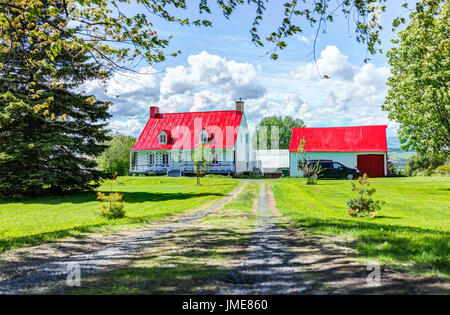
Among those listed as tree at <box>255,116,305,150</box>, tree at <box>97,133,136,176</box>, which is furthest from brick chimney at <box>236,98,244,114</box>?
tree at <box>255,116,305,150</box>

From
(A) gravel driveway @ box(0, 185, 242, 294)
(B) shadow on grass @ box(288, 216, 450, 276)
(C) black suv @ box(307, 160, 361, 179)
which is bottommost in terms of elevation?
(A) gravel driveway @ box(0, 185, 242, 294)

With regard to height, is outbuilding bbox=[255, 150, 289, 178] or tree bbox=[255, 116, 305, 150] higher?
tree bbox=[255, 116, 305, 150]

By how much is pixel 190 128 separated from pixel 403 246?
3954cm

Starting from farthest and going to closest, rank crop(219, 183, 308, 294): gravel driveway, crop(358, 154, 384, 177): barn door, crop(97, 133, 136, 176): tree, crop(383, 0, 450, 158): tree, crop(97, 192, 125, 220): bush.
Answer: crop(97, 133, 136, 176): tree
crop(358, 154, 384, 177): barn door
crop(383, 0, 450, 158): tree
crop(97, 192, 125, 220): bush
crop(219, 183, 308, 294): gravel driveway

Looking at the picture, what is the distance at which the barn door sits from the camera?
133 feet

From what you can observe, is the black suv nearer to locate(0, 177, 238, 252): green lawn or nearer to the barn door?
the barn door

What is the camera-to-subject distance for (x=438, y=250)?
6031 millimetres

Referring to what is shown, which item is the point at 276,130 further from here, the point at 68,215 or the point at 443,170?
the point at 68,215

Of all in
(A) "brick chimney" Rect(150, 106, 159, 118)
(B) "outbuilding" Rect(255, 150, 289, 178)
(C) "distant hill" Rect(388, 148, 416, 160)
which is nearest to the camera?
(C) "distant hill" Rect(388, 148, 416, 160)

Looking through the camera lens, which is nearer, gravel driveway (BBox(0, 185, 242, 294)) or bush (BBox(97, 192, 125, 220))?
gravel driveway (BBox(0, 185, 242, 294))

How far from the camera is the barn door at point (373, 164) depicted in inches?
1597

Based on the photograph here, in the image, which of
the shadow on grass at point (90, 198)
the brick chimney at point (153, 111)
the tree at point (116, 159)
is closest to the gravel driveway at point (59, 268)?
the shadow on grass at point (90, 198)
